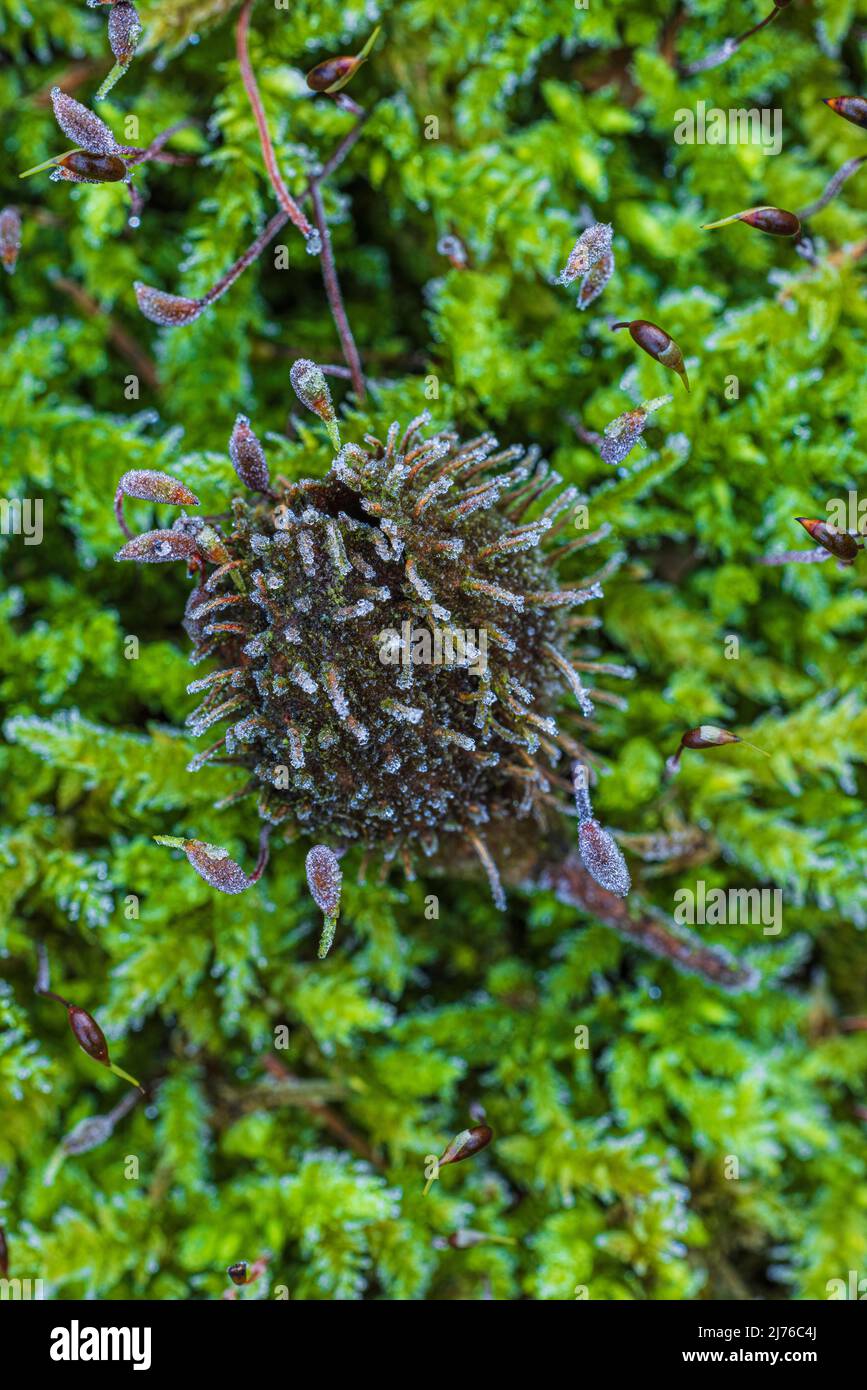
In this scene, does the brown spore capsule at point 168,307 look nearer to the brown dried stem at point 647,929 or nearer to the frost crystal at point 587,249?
the frost crystal at point 587,249

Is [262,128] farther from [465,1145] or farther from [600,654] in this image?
[465,1145]

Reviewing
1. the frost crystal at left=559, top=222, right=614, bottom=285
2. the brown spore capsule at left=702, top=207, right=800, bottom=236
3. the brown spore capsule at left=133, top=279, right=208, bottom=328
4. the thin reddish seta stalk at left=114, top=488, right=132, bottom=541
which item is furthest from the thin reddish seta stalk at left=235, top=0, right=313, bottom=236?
the brown spore capsule at left=702, top=207, right=800, bottom=236

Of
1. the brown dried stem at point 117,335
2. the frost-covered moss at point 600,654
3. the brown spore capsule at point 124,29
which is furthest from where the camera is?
the brown dried stem at point 117,335

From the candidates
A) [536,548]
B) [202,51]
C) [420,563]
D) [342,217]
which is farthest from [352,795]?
[202,51]

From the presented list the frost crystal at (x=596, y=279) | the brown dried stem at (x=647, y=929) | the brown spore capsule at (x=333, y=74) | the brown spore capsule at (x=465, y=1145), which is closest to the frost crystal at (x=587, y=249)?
the frost crystal at (x=596, y=279)

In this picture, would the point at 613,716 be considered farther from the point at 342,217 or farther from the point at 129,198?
the point at 129,198

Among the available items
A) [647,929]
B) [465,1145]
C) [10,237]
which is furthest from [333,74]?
[465,1145]
